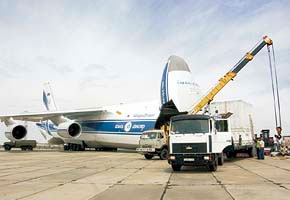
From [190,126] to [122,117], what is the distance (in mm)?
19332

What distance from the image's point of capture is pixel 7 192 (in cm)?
961

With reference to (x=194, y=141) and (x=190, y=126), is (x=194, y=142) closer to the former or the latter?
(x=194, y=141)

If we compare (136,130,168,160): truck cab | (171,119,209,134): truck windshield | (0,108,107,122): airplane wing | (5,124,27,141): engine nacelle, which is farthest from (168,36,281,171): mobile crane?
(5,124,27,141): engine nacelle

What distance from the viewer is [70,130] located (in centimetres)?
3538

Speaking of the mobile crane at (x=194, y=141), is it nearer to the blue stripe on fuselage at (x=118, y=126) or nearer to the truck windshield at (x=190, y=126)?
the truck windshield at (x=190, y=126)

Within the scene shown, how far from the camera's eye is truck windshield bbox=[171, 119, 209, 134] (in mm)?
14672

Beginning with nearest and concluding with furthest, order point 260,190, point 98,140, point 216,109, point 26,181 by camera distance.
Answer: point 260,190 < point 26,181 < point 216,109 < point 98,140

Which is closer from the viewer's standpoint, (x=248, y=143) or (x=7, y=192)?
(x=7, y=192)

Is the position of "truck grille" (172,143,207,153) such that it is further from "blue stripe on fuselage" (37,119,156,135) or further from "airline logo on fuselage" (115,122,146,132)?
"airline logo on fuselage" (115,122,146,132)

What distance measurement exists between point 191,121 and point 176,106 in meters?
10.5

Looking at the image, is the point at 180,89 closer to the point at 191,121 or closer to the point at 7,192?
the point at 191,121

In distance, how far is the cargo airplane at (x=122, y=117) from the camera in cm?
2575

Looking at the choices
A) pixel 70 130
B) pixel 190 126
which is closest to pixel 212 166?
pixel 190 126

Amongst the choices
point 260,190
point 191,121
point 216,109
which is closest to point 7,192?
point 260,190
